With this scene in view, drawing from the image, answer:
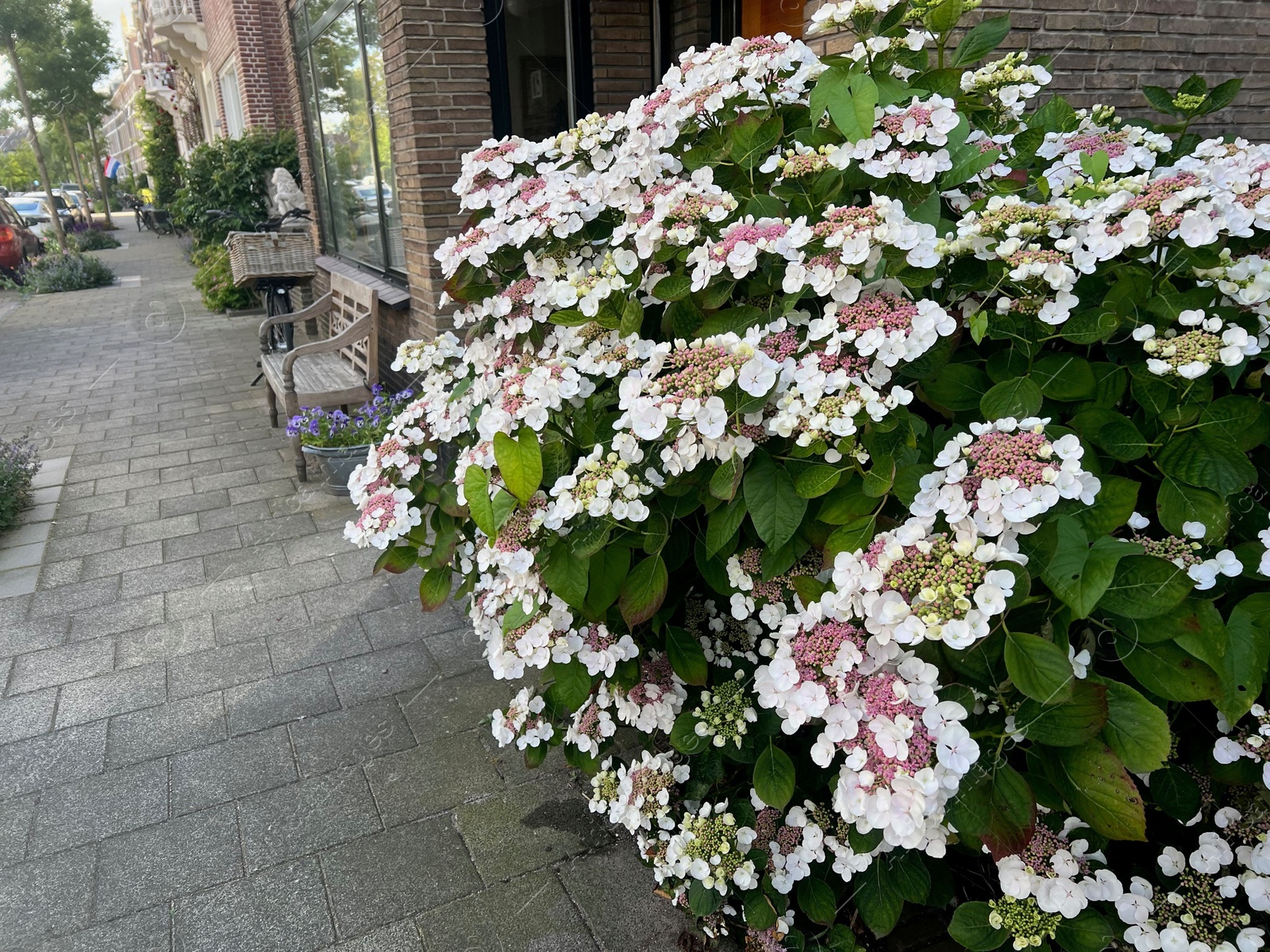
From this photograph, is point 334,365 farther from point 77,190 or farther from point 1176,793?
point 77,190

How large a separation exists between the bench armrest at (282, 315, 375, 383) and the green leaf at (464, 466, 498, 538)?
3.94 m

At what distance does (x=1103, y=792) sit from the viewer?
1.21 meters

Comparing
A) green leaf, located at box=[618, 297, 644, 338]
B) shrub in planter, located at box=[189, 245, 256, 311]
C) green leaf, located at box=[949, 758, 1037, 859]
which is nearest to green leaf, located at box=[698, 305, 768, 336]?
green leaf, located at box=[618, 297, 644, 338]

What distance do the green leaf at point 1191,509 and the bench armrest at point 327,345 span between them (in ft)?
15.6

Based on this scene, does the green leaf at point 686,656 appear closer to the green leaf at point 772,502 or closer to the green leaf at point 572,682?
the green leaf at point 572,682

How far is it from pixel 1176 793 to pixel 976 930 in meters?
0.40

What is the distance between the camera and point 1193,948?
1.32m

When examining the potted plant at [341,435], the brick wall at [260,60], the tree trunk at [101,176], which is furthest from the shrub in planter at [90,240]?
the potted plant at [341,435]

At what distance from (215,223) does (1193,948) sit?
1358 cm

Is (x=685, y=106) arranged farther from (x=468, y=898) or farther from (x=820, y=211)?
(x=468, y=898)

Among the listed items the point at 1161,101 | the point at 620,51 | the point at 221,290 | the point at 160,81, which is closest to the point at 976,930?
the point at 1161,101

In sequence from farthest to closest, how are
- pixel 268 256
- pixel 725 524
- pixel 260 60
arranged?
pixel 260 60 → pixel 268 256 → pixel 725 524

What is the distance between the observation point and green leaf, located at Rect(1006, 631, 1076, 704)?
3.73 feet

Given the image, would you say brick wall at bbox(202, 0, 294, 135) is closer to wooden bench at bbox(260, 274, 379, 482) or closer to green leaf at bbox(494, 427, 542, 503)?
wooden bench at bbox(260, 274, 379, 482)
